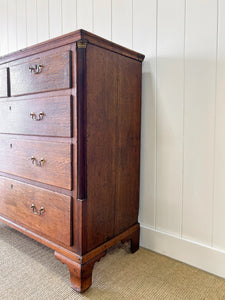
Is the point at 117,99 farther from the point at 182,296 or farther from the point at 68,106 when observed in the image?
the point at 182,296

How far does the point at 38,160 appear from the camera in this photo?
127 centimetres

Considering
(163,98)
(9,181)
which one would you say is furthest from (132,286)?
(163,98)

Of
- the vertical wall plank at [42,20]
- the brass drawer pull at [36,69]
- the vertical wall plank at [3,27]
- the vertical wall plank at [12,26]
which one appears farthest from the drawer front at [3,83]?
the vertical wall plank at [3,27]

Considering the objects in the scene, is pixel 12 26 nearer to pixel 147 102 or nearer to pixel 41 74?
pixel 41 74

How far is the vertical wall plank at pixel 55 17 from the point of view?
1968 millimetres

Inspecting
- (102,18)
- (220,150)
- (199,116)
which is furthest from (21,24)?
(220,150)

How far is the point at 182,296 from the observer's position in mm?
1115

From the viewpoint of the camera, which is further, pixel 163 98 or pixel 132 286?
pixel 163 98

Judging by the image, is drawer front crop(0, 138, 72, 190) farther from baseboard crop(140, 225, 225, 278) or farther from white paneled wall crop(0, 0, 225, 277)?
baseboard crop(140, 225, 225, 278)

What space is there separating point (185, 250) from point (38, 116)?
3.50 feet

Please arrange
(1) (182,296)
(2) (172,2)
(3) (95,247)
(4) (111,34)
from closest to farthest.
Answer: (1) (182,296), (3) (95,247), (2) (172,2), (4) (111,34)

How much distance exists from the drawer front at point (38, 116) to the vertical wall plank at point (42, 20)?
955 mm

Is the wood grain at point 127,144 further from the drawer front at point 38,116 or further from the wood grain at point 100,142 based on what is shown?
the drawer front at point 38,116

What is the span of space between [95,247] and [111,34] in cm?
130
